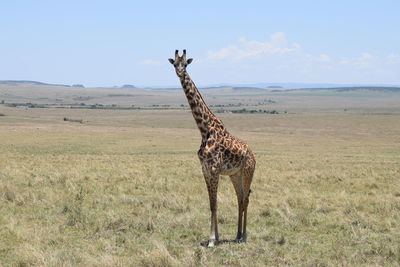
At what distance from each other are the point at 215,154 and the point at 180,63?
1683 mm

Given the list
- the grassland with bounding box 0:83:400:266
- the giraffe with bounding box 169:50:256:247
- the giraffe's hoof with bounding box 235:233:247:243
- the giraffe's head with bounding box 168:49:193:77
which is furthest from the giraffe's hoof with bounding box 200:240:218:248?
the giraffe's head with bounding box 168:49:193:77

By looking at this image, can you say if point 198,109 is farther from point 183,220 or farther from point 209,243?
point 183,220

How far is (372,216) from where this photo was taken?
38.0 ft

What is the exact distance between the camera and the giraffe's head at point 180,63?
932cm

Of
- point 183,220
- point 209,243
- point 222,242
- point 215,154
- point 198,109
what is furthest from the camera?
point 183,220

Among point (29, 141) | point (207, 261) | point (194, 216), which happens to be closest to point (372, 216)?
point (194, 216)

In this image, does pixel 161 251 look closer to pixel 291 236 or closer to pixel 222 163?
pixel 222 163

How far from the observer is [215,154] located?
30.8ft

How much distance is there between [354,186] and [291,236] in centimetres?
762

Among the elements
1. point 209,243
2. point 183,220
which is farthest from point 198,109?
point 183,220

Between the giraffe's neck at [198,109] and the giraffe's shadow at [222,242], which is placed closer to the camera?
the giraffe's shadow at [222,242]

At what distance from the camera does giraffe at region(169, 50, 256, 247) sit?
9391mm

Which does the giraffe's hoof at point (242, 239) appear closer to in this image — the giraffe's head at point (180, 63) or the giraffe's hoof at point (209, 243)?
the giraffe's hoof at point (209, 243)

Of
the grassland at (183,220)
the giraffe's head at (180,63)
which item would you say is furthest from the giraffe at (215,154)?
the grassland at (183,220)
